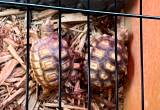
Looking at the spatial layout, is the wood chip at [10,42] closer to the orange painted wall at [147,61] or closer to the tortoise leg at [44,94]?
the tortoise leg at [44,94]

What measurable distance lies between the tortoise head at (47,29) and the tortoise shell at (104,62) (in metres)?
0.20

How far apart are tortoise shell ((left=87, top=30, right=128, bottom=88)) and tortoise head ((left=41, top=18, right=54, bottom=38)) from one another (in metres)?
0.20

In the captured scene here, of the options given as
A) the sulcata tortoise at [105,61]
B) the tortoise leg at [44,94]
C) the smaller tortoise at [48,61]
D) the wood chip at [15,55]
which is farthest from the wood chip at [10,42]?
the sulcata tortoise at [105,61]

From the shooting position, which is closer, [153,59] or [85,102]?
[153,59]

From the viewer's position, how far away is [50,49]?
1.99 m

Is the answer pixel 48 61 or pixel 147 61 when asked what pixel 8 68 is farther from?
pixel 147 61

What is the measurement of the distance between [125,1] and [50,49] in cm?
45

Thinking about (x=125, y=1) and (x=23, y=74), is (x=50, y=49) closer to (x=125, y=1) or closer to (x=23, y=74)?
(x=23, y=74)

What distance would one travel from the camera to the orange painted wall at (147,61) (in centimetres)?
192

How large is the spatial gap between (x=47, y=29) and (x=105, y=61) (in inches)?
11.9

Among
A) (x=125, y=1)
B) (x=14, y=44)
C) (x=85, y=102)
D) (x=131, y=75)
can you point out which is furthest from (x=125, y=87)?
(x=14, y=44)

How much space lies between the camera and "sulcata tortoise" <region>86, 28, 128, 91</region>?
6.61 feet

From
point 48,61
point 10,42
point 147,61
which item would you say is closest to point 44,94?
point 48,61

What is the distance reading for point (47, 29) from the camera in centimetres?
209
